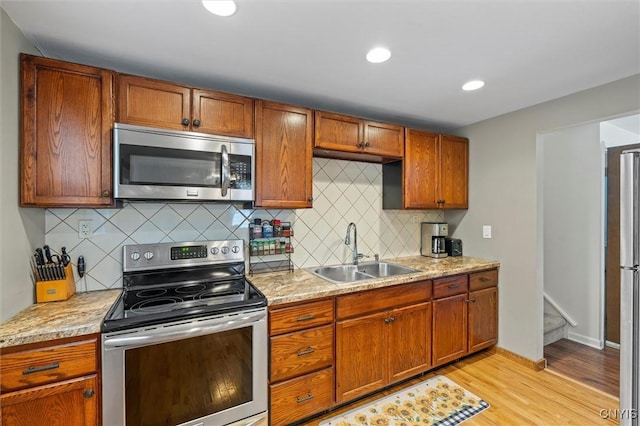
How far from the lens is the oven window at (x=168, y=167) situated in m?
1.65

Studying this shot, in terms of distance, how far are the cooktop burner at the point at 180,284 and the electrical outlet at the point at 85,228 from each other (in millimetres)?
238

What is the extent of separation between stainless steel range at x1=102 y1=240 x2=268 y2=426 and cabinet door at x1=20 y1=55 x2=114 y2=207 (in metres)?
0.53

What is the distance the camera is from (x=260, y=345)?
1655 millimetres

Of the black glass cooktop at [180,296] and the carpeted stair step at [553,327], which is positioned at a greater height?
the black glass cooktop at [180,296]

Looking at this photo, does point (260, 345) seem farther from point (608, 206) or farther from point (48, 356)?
point (608, 206)

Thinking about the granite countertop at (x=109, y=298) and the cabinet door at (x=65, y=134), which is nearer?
the granite countertop at (x=109, y=298)

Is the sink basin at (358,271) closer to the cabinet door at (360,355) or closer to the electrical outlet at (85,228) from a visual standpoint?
the cabinet door at (360,355)

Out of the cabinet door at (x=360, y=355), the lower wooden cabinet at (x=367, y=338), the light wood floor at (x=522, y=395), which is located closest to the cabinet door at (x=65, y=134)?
the lower wooden cabinet at (x=367, y=338)

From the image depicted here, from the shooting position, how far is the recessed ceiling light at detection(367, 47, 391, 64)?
1.65m

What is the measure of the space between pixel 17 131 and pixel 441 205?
319 cm

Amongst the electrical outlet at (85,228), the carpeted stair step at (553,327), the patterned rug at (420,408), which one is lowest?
the patterned rug at (420,408)

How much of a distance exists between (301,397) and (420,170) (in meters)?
2.19

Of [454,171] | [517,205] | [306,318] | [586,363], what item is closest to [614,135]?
[517,205]

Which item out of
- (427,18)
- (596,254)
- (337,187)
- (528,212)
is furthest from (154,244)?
(596,254)
